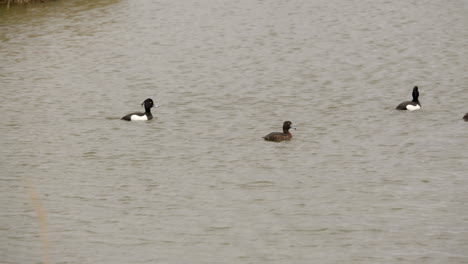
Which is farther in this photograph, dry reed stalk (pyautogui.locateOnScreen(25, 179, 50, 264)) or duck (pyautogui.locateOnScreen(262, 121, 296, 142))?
duck (pyautogui.locateOnScreen(262, 121, 296, 142))

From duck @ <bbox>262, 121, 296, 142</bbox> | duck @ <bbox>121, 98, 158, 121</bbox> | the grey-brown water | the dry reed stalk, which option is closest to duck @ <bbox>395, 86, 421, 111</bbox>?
the grey-brown water

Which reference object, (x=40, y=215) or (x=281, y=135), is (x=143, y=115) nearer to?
(x=281, y=135)

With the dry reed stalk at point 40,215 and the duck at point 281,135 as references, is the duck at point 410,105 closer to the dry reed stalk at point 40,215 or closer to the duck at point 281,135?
the duck at point 281,135

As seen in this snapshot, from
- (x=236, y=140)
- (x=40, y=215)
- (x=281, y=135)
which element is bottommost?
(x=236, y=140)

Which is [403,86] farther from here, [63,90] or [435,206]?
[435,206]

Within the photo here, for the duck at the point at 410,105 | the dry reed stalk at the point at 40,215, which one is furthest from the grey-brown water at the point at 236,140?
the duck at the point at 410,105

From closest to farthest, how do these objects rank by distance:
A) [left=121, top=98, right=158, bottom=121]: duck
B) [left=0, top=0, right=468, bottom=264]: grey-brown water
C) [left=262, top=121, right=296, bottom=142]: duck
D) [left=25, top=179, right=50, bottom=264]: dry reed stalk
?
[left=25, top=179, right=50, bottom=264]: dry reed stalk → [left=0, top=0, right=468, bottom=264]: grey-brown water → [left=262, top=121, right=296, bottom=142]: duck → [left=121, top=98, right=158, bottom=121]: duck

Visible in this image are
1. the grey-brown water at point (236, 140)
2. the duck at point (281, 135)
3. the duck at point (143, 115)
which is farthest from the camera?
the duck at point (143, 115)

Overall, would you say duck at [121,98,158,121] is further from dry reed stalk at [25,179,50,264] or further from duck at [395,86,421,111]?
duck at [395,86,421,111]

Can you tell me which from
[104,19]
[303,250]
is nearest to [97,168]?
[303,250]

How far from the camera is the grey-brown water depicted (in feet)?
42.6

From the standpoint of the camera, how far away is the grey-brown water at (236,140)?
12984 millimetres

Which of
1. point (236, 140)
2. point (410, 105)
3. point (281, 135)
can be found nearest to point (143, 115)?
point (236, 140)

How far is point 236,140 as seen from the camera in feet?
63.5
